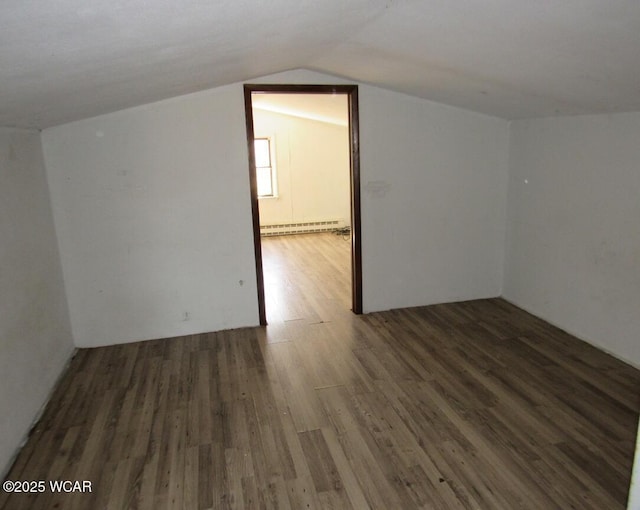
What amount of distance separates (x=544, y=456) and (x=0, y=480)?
2706 mm

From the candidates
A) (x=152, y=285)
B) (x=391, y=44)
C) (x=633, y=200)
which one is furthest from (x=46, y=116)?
(x=633, y=200)

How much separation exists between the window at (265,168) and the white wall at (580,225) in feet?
15.4

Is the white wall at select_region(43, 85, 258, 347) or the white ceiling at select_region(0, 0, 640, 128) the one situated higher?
the white ceiling at select_region(0, 0, 640, 128)

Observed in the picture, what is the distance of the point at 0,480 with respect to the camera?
7.38ft

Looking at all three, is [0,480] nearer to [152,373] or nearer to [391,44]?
[152,373]

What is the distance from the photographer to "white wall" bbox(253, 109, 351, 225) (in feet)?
26.2

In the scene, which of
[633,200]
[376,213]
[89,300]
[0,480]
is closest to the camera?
[0,480]

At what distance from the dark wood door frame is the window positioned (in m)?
4.20

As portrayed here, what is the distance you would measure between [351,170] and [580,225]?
1.91 meters

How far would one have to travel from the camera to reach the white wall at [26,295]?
2496 millimetres

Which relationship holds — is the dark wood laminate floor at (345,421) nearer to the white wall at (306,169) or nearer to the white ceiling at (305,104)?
the white ceiling at (305,104)

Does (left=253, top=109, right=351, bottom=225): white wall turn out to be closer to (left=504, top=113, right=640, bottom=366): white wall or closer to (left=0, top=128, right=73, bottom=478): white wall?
(left=504, top=113, right=640, bottom=366): white wall

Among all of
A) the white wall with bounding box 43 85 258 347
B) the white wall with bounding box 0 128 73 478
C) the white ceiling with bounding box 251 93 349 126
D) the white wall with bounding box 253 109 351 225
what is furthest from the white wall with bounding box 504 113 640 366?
the white wall with bounding box 253 109 351 225

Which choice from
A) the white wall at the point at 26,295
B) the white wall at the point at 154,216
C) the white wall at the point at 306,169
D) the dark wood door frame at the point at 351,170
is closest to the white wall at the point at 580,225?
the dark wood door frame at the point at 351,170
